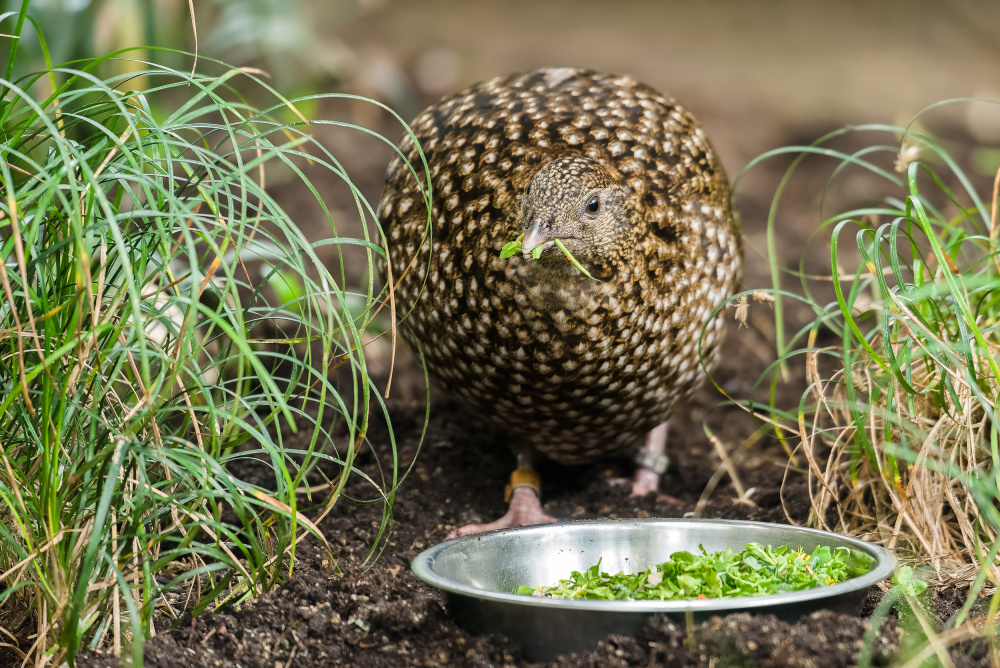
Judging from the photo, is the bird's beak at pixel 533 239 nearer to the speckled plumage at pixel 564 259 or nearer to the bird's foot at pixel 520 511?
the speckled plumage at pixel 564 259

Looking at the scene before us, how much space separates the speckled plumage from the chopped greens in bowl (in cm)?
56

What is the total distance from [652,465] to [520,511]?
1.64 feet

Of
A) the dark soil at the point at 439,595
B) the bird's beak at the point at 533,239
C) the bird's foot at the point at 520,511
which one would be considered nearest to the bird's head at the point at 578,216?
the bird's beak at the point at 533,239

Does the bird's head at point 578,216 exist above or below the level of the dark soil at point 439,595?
above

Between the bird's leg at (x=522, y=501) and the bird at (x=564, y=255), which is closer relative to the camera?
the bird at (x=564, y=255)

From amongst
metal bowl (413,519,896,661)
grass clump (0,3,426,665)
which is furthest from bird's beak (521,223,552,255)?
metal bowl (413,519,896,661)

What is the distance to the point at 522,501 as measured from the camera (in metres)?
2.69

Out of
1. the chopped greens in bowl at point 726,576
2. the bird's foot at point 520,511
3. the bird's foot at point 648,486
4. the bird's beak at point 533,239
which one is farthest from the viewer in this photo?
the bird's foot at point 648,486

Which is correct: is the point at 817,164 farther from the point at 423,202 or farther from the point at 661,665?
the point at 661,665

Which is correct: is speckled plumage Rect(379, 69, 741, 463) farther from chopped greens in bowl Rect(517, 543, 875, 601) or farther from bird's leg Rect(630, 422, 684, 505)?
chopped greens in bowl Rect(517, 543, 875, 601)

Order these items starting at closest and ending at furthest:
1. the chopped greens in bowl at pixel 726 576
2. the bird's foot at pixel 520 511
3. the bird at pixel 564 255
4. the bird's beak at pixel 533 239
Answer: the chopped greens in bowl at pixel 726 576 → the bird's beak at pixel 533 239 → the bird at pixel 564 255 → the bird's foot at pixel 520 511

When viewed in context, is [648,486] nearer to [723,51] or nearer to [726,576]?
[726,576]

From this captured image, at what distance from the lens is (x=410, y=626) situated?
189 centimetres

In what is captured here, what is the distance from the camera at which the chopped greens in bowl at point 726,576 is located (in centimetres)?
178
